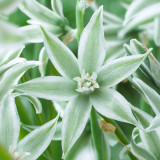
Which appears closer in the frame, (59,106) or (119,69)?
(119,69)

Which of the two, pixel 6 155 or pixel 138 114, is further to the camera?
pixel 138 114

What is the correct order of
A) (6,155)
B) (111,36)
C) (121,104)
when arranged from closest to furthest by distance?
(6,155), (121,104), (111,36)

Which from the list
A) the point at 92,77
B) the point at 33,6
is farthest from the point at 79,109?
the point at 33,6

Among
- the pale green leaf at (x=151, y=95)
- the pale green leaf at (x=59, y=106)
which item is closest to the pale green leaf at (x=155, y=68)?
the pale green leaf at (x=151, y=95)

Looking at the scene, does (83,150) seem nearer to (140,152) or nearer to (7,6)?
(140,152)

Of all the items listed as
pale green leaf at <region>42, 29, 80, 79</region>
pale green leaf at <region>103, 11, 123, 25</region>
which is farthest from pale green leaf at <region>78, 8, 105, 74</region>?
pale green leaf at <region>103, 11, 123, 25</region>

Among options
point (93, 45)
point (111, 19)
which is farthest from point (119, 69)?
point (111, 19)

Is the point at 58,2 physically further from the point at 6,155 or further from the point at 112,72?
the point at 6,155
